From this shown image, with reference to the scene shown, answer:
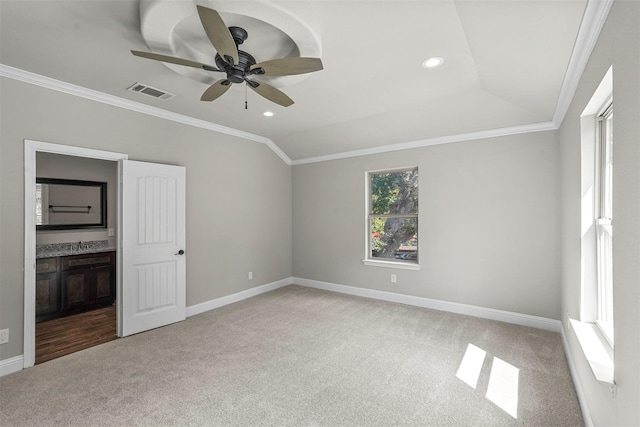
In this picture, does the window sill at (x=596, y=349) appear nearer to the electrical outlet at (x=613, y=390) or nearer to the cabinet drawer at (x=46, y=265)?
the electrical outlet at (x=613, y=390)

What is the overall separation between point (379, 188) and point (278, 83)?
2699mm

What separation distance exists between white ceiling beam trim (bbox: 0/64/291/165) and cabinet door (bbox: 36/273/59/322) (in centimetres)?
244

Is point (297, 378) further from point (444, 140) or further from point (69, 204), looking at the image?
point (69, 204)

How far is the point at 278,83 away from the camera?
274 centimetres

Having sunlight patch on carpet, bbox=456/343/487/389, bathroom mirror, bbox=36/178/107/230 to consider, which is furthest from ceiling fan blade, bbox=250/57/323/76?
bathroom mirror, bbox=36/178/107/230

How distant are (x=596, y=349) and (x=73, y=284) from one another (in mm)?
5601

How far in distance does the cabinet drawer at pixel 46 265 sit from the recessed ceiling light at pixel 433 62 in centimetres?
499

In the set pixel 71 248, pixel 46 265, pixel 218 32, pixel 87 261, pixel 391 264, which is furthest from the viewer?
pixel 391 264

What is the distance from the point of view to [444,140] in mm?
4156

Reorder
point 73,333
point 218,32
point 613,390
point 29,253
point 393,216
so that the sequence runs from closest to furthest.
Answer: point 613,390, point 218,32, point 29,253, point 73,333, point 393,216

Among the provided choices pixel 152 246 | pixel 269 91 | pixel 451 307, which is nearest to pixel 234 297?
pixel 152 246

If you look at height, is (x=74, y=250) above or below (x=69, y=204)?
below

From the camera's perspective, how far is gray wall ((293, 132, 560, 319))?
139 inches

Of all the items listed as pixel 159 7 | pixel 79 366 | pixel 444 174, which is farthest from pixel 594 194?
pixel 79 366
